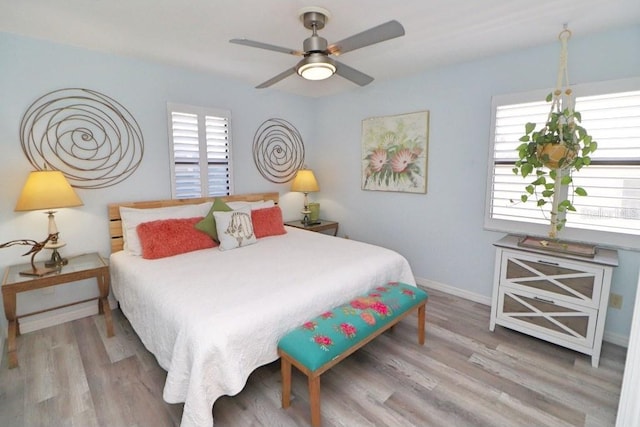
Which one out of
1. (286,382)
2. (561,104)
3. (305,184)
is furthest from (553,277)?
(305,184)

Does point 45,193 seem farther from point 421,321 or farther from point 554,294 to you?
point 554,294

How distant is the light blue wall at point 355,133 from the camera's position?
2385 mm

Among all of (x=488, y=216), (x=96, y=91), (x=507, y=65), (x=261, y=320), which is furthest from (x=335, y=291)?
(x=96, y=91)

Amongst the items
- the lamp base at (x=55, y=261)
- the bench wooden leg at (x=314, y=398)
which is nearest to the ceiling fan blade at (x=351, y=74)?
the bench wooden leg at (x=314, y=398)

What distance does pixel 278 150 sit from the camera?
13.7 ft

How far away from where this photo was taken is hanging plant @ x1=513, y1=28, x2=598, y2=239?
2213 millimetres

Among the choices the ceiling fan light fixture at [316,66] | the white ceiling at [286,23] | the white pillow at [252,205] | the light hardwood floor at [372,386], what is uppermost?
the white ceiling at [286,23]

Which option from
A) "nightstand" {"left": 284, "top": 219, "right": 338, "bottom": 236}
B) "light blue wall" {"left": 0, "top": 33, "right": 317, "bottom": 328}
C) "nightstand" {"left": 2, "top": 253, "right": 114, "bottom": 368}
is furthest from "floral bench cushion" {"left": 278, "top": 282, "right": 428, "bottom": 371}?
"light blue wall" {"left": 0, "top": 33, "right": 317, "bottom": 328}

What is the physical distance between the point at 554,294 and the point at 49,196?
3876 millimetres

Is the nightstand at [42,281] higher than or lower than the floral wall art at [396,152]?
lower

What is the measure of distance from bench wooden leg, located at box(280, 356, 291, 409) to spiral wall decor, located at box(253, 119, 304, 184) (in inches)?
108

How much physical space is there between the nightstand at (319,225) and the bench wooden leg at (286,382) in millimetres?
2383

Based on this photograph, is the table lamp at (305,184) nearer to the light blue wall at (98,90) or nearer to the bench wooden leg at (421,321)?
the light blue wall at (98,90)

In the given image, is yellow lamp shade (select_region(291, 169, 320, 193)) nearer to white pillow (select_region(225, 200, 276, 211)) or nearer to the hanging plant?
white pillow (select_region(225, 200, 276, 211))
